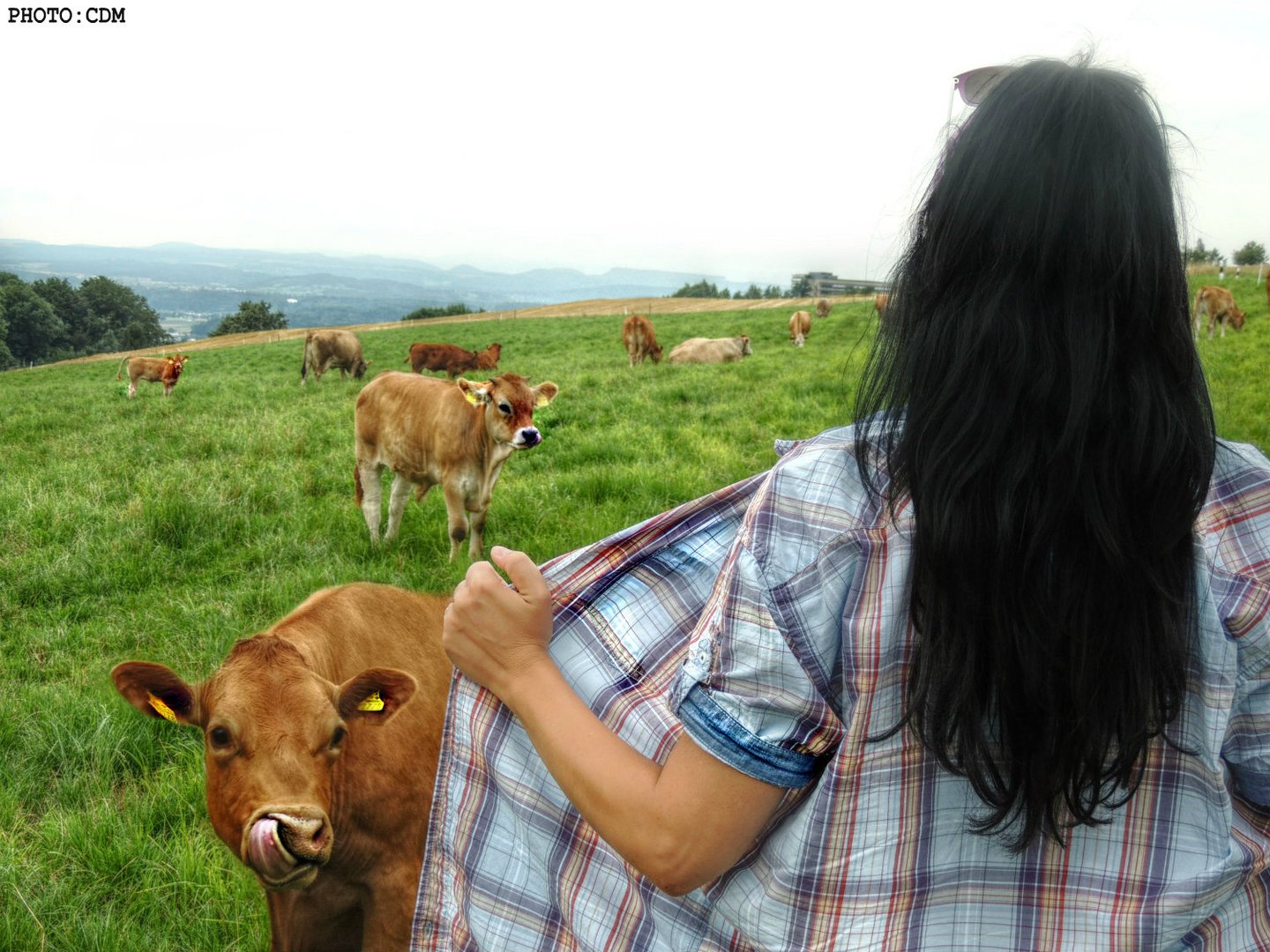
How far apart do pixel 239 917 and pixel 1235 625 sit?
7.77 feet

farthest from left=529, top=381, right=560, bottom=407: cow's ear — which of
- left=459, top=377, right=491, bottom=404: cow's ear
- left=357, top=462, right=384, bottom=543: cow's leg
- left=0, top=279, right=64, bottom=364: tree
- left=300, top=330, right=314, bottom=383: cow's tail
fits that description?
left=0, top=279, right=64, bottom=364: tree

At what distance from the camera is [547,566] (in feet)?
5.54

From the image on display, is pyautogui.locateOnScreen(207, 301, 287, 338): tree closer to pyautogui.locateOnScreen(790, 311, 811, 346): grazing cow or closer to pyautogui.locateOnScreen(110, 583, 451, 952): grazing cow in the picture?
pyautogui.locateOnScreen(790, 311, 811, 346): grazing cow

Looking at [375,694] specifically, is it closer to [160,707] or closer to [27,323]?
[160,707]

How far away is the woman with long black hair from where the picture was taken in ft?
3.69

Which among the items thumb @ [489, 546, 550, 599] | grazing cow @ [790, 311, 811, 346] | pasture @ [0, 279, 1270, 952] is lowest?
pasture @ [0, 279, 1270, 952]

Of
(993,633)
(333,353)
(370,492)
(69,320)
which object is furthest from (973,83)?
(69,320)

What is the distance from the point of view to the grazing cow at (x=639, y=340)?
66.7 ft

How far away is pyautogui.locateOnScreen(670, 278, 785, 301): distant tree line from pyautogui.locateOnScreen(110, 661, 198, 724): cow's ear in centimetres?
5100

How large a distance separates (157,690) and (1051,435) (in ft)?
5.77

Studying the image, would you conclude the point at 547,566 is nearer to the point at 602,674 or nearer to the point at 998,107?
the point at 602,674

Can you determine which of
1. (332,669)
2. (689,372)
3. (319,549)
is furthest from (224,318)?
(332,669)

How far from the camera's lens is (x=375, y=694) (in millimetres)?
1945

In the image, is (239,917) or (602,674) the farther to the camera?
(239,917)
